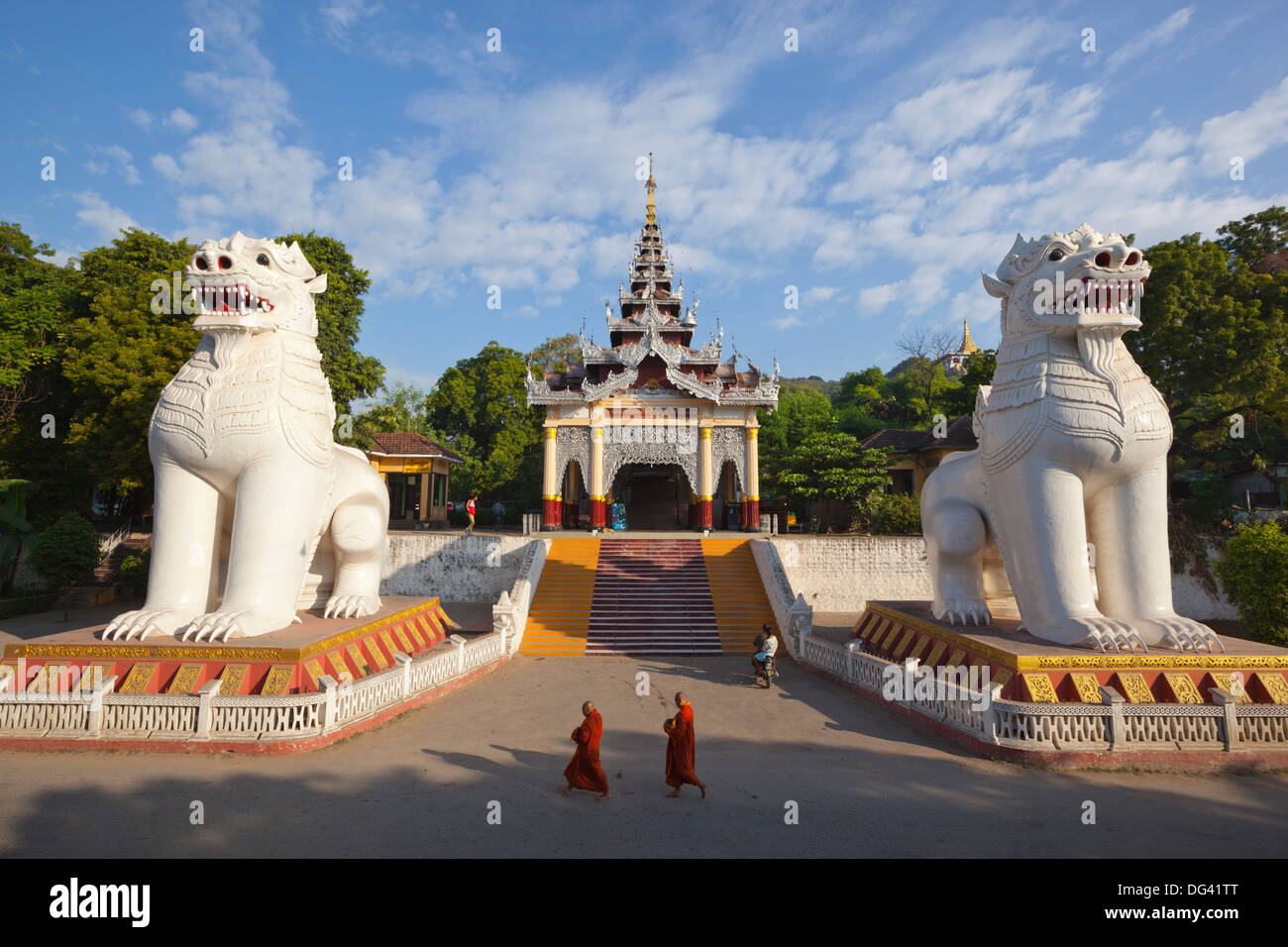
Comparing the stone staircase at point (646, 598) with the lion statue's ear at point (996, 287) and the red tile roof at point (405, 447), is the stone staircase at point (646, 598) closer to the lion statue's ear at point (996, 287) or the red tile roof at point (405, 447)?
the lion statue's ear at point (996, 287)

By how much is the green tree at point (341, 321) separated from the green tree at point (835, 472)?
1490cm

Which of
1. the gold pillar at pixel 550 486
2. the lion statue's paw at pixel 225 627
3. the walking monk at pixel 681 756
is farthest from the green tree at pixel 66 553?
the walking monk at pixel 681 756

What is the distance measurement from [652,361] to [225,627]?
673 inches

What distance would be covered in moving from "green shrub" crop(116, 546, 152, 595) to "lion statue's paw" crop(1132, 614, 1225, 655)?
19.8 meters

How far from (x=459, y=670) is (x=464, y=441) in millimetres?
28146

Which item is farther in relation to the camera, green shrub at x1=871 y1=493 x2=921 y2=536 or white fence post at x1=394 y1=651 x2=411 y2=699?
green shrub at x1=871 y1=493 x2=921 y2=536

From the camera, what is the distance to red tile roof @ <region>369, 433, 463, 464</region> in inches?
1052

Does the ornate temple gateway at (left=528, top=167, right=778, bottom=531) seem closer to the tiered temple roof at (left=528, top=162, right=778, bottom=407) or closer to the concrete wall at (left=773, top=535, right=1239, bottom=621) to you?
the tiered temple roof at (left=528, top=162, right=778, bottom=407)

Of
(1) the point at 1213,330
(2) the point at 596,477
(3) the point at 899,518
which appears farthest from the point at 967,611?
(1) the point at 1213,330

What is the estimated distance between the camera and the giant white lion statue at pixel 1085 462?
641 cm

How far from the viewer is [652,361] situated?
21.8 metres

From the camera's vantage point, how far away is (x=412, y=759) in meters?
5.74

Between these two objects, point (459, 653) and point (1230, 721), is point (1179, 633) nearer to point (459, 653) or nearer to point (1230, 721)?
point (1230, 721)

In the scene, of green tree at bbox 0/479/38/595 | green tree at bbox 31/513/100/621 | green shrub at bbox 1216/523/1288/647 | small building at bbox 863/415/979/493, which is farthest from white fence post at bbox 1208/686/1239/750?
green tree at bbox 0/479/38/595
